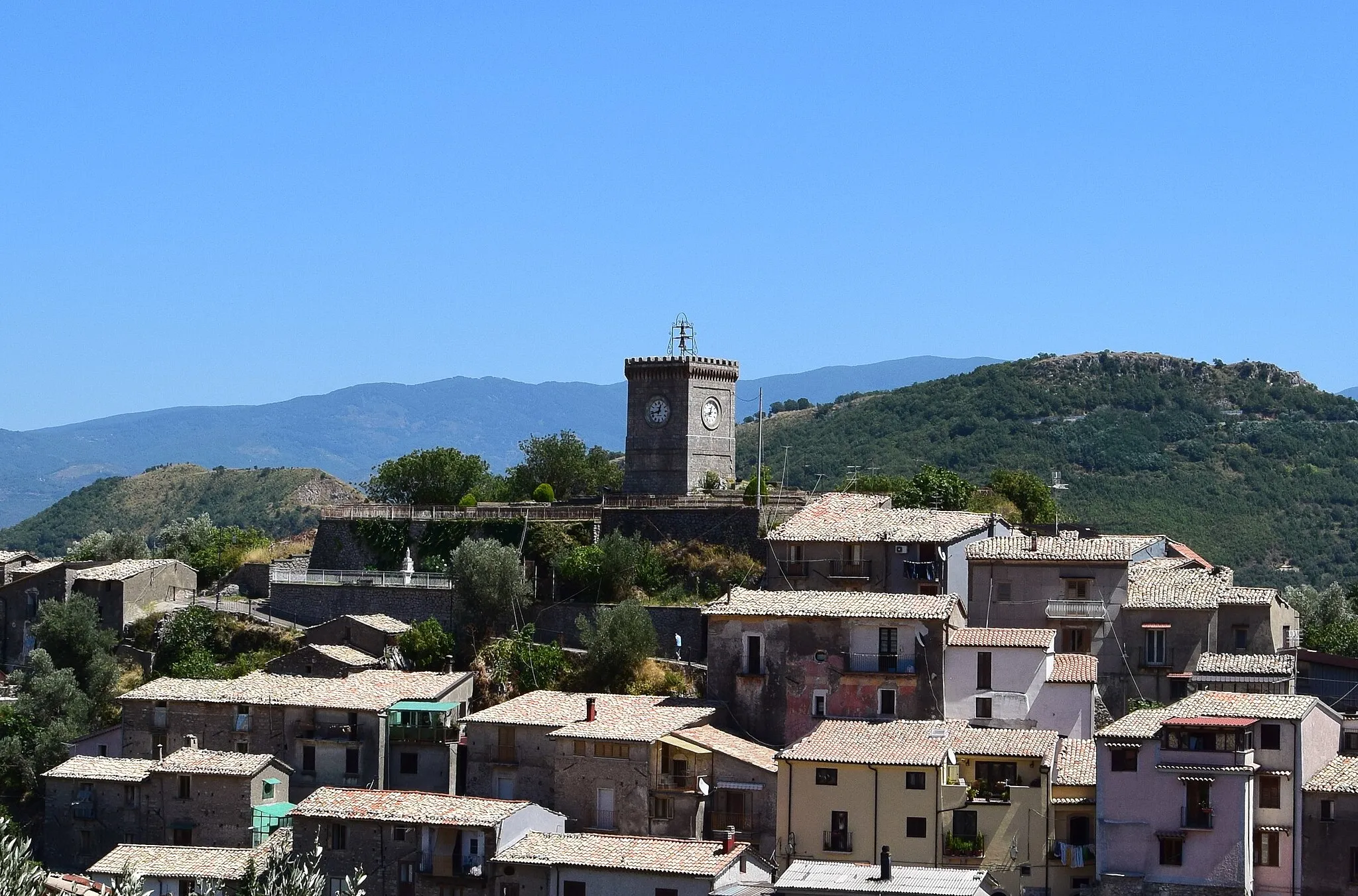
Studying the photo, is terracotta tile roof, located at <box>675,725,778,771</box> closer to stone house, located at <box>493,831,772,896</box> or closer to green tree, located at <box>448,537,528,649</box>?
stone house, located at <box>493,831,772,896</box>

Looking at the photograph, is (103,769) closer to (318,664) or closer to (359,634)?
(318,664)

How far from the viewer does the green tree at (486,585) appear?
195ft

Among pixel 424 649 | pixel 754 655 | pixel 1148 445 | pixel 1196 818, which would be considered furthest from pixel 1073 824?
pixel 1148 445

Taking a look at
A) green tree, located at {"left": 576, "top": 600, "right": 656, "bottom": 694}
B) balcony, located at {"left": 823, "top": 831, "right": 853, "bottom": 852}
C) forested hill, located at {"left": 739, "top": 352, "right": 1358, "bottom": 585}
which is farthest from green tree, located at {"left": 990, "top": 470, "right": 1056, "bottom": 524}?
forested hill, located at {"left": 739, "top": 352, "right": 1358, "bottom": 585}

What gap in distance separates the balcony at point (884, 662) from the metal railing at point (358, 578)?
674 inches

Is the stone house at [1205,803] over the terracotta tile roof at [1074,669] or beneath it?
beneath

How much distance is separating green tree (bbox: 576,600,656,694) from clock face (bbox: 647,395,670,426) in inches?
594

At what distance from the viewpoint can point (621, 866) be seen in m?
43.0

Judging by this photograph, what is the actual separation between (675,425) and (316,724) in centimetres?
2150

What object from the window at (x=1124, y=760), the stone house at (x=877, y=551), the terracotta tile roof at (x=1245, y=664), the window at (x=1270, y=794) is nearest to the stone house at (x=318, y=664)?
the stone house at (x=877, y=551)

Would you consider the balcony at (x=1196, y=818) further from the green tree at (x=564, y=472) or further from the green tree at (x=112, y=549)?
the green tree at (x=112, y=549)

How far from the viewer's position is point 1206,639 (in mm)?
53688

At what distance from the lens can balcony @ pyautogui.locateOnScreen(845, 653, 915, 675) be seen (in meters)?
49.2

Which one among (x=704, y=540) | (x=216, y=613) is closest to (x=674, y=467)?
(x=704, y=540)
